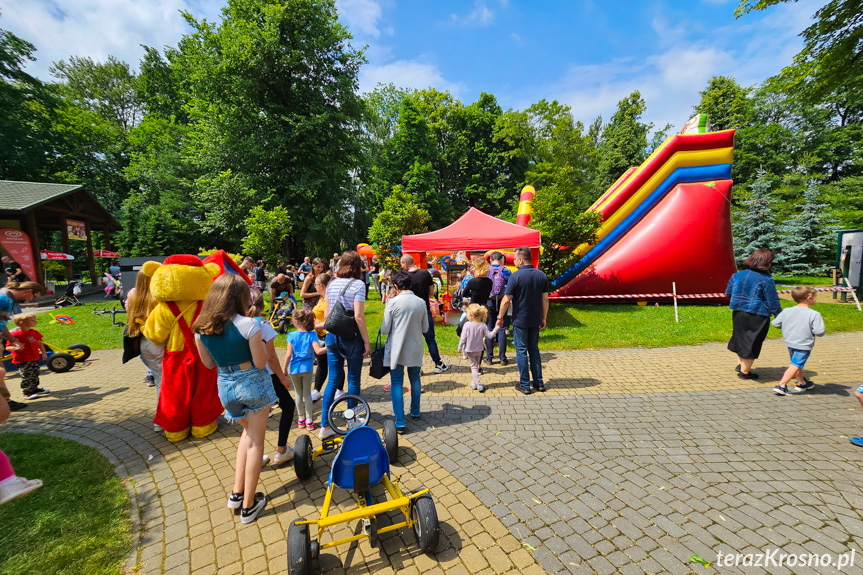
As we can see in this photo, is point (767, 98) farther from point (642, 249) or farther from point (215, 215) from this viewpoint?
point (215, 215)

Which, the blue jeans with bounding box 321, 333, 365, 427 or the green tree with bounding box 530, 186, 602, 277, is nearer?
the blue jeans with bounding box 321, 333, 365, 427

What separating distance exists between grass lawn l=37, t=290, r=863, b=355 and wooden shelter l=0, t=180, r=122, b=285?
25.2 ft

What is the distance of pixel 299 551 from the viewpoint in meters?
2.05

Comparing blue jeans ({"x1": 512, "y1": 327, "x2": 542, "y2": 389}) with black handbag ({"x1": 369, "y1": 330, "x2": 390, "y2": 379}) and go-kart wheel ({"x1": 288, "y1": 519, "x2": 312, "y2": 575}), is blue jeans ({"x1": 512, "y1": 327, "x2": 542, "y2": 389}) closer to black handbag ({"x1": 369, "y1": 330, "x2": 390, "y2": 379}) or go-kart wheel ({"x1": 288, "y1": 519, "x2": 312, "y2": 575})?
black handbag ({"x1": 369, "y1": 330, "x2": 390, "y2": 379})

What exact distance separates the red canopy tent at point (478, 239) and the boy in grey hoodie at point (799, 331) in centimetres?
491

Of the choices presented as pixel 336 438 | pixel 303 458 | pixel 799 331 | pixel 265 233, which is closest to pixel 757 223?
pixel 799 331

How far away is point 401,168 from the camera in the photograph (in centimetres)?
2855

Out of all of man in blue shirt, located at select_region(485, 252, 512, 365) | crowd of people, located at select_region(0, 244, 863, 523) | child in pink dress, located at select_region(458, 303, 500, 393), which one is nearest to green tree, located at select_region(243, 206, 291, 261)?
crowd of people, located at select_region(0, 244, 863, 523)

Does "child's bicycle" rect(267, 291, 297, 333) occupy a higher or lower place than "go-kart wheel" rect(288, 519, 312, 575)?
higher

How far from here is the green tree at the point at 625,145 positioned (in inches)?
1221

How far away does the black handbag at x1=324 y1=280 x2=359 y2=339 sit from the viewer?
145 inches

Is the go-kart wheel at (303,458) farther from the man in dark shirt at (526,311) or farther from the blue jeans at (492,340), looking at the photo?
the blue jeans at (492,340)

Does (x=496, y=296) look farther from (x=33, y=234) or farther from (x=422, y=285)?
(x=33, y=234)

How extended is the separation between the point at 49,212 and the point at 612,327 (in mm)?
26060
